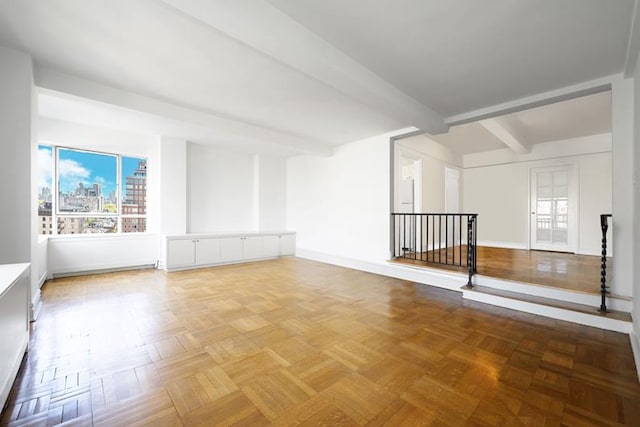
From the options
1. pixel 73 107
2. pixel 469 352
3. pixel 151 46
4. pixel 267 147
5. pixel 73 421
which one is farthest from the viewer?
pixel 267 147

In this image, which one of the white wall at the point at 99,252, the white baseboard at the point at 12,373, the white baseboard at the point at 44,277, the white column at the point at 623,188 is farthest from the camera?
the white wall at the point at 99,252

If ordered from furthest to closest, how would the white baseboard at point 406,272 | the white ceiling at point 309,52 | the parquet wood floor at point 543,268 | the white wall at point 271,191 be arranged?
the white wall at point 271,191 < the white baseboard at point 406,272 < the parquet wood floor at point 543,268 < the white ceiling at point 309,52

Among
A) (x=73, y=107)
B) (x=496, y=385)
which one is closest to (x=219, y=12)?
(x=496, y=385)

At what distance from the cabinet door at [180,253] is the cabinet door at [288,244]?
85.7 inches

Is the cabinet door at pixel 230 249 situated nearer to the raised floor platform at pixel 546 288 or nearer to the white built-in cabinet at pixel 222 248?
the white built-in cabinet at pixel 222 248

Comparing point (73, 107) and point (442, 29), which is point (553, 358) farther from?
point (73, 107)

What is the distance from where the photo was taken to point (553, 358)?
2.07 meters

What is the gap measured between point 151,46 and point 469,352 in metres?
3.80

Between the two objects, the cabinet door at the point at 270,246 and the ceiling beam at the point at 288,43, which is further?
the cabinet door at the point at 270,246

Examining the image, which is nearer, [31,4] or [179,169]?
[31,4]

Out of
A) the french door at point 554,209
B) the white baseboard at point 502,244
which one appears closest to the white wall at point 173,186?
the white baseboard at point 502,244

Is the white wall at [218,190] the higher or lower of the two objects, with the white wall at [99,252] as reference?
higher

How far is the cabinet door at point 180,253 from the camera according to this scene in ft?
16.5

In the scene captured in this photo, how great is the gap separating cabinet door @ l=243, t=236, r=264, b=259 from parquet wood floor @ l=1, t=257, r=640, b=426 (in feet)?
8.69
